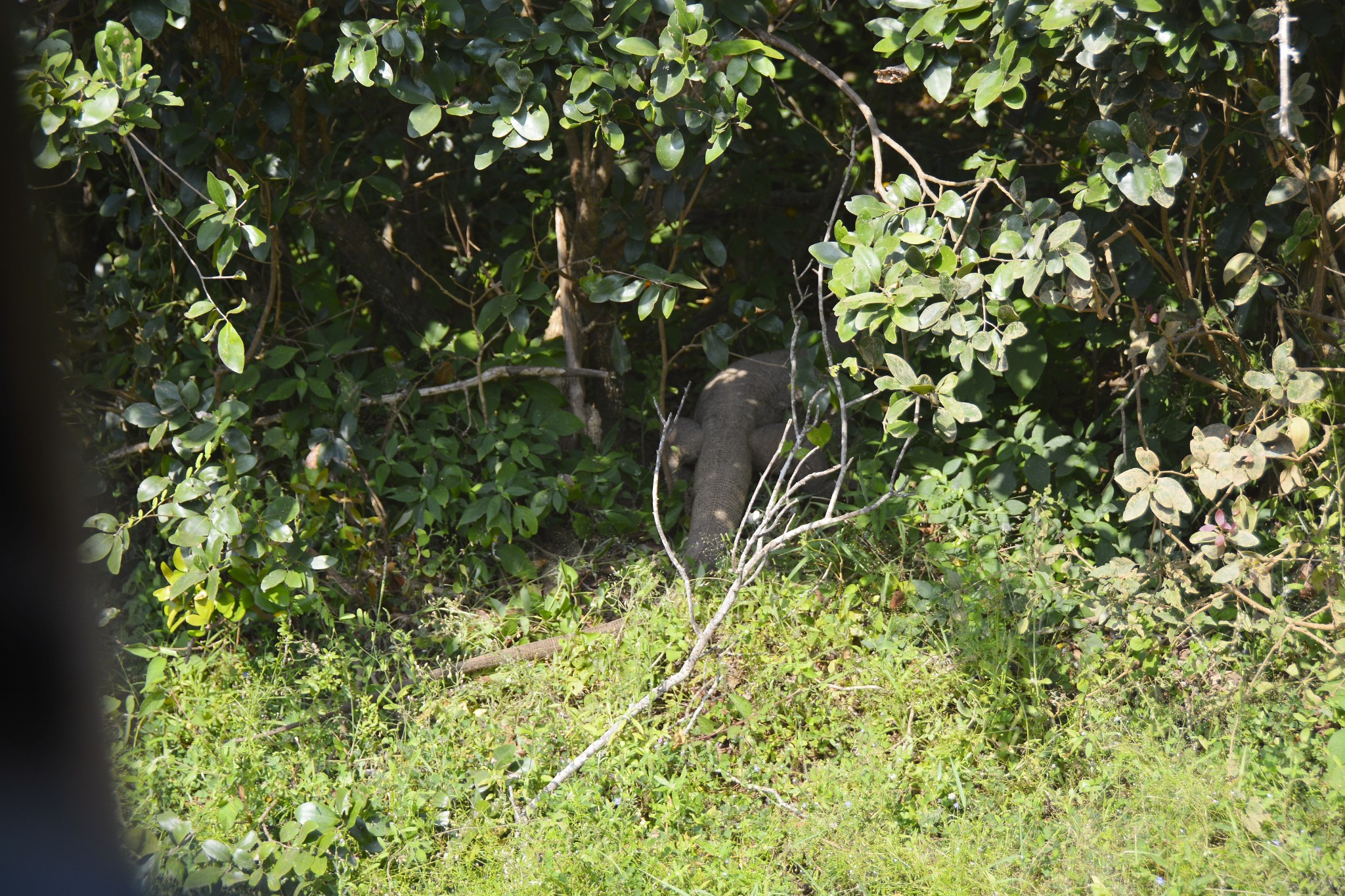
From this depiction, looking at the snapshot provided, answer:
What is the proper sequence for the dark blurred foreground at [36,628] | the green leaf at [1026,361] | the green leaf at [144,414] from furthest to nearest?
the green leaf at [1026,361] → the green leaf at [144,414] → the dark blurred foreground at [36,628]

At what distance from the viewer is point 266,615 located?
125 inches

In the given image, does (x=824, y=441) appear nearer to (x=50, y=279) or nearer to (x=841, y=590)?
(x=841, y=590)

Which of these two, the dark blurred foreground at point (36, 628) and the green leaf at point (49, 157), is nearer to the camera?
the dark blurred foreground at point (36, 628)

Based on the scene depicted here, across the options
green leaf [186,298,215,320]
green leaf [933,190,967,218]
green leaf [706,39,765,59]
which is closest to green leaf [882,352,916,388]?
green leaf [933,190,967,218]

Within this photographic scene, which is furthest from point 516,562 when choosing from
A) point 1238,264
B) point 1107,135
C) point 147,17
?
point 1238,264

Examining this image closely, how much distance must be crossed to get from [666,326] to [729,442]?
702 millimetres

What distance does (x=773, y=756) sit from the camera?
274 cm

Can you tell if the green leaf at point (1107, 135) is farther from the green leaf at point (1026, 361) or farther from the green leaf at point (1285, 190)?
the green leaf at point (1026, 361)

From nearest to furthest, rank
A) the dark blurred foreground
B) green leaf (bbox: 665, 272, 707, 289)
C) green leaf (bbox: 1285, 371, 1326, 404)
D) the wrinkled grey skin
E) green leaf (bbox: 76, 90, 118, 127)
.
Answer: the dark blurred foreground < green leaf (bbox: 76, 90, 118, 127) < green leaf (bbox: 1285, 371, 1326, 404) < green leaf (bbox: 665, 272, 707, 289) < the wrinkled grey skin

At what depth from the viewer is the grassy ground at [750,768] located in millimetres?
2268

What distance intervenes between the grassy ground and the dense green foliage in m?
0.03

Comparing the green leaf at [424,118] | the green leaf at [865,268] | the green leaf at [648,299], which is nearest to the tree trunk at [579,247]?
the green leaf at [648,299]

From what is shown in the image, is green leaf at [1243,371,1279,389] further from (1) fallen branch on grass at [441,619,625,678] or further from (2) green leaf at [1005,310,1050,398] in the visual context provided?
(1) fallen branch on grass at [441,619,625,678]

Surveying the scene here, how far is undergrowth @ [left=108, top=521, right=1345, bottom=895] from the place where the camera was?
2277mm
